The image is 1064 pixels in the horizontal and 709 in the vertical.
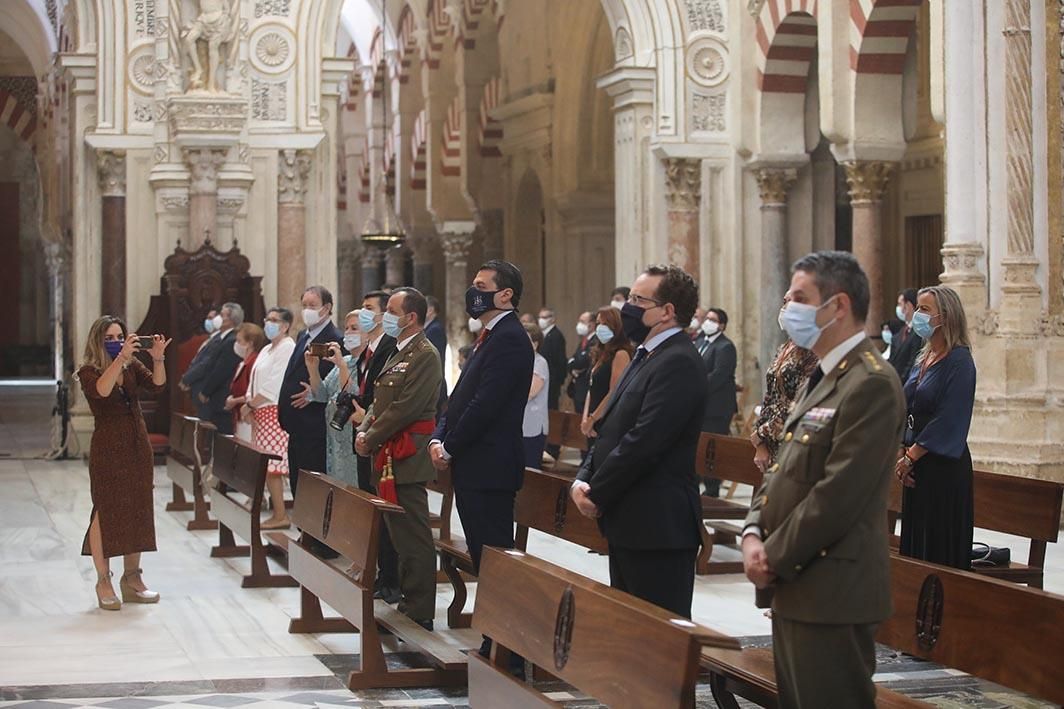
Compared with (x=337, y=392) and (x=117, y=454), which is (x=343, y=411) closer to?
(x=337, y=392)

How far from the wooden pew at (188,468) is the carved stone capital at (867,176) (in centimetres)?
616

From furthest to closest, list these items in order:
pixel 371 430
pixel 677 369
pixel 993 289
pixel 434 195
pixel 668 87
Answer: pixel 434 195, pixel 668 87, pixel 993 289, pixel 371 430, pixel 677 369

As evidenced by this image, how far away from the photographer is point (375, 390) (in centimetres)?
673

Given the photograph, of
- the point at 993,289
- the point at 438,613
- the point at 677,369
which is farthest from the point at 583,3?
the point at 677,369

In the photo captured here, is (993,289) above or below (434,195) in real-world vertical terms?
below

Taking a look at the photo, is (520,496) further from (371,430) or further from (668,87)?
(668,87)

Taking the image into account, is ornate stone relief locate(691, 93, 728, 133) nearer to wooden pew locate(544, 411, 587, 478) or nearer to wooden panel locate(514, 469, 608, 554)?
wooden pew locate(544, 411, 587, 478)

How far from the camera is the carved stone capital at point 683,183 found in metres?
15.3

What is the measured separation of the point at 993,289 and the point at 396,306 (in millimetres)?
5254

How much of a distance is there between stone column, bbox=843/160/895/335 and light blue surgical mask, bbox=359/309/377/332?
23.5 feet

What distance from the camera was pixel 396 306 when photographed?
21.7 ft

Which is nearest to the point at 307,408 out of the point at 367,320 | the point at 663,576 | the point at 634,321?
the point at 367,320

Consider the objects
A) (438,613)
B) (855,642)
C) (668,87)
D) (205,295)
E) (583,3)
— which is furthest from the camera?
(583,3)

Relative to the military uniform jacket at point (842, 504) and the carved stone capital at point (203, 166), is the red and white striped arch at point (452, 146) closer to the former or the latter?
the carved stone capital at point (203, 166)
